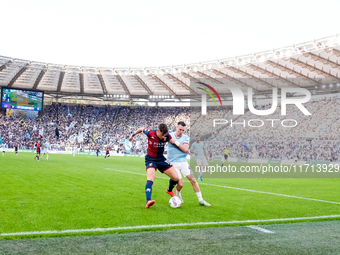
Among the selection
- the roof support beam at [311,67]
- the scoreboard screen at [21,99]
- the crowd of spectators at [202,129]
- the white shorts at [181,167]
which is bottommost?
the white shorts at [181,167]

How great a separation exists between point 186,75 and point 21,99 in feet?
73.8

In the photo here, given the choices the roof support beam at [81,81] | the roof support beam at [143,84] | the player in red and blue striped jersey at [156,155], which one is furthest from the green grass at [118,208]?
the roof support beam at [143,84]

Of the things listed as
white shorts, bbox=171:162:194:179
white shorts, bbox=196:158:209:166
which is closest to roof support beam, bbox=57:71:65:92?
white shorts, bbox=196:158:209:166

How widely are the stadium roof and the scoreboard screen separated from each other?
273 centimetres

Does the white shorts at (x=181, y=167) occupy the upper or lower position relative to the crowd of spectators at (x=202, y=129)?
lower

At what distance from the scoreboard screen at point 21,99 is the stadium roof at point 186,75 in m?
2.73

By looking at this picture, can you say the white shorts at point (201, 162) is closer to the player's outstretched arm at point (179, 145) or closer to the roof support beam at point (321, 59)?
the player's outstretched arm at point (179, 145)

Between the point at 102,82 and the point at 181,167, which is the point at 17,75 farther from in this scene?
the point at 181,167

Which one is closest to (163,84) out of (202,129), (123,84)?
(123,84)

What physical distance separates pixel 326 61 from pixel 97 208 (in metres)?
32.6

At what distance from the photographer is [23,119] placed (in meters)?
52.5

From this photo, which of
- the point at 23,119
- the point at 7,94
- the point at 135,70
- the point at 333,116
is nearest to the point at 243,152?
the point at 333,116

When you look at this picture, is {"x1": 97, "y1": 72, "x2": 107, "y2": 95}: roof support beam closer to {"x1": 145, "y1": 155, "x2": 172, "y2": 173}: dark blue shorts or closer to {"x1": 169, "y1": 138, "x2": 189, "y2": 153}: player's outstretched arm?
{"x1": 145, "y1": 155, "x2": 172, "y2": 173}: dark blue shorts

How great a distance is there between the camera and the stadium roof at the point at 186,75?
1346 inches
